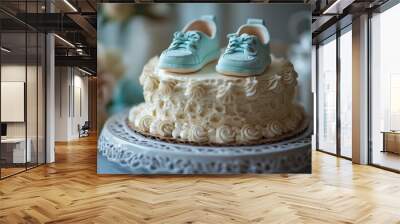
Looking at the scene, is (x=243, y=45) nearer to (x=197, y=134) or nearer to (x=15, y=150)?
(x=197, y=134)

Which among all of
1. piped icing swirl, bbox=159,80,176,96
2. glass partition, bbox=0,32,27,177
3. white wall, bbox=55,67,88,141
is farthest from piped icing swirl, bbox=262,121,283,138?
white wall, bbox=55,67,88,141

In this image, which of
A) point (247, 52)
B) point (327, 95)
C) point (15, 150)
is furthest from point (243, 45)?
point (327, 95)

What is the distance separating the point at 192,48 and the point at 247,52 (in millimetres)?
667

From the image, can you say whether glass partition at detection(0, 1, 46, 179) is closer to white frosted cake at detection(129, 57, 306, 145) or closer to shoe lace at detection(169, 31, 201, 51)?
white frosted cake at detection(129, 57, 306, 145)

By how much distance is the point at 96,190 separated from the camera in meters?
4.59

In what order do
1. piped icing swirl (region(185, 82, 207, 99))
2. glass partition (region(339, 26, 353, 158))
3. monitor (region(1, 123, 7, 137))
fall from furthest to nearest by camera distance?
glass partition (region(339, 26, 353, 158))
monitor (region(1, 123, 7, 137))
piped icing swirl (region(185, 82, 207, 99))

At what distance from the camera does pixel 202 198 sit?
13.6ft

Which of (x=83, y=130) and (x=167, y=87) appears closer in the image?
(x=167, y=87)

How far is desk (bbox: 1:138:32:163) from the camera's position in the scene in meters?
5.53

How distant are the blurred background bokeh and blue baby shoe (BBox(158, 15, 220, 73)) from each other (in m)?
0.09

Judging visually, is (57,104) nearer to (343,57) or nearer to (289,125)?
(343,57)

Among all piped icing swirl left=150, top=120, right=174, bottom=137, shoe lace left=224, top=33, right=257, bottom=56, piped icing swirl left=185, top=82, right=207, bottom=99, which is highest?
shoe lace left=224, top=33, right=257, bottom=56

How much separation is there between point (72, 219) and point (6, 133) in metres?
2.89

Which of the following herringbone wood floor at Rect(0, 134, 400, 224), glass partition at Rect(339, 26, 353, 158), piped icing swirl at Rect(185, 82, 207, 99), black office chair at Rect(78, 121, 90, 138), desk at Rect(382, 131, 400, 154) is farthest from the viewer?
black office chair at Rect(78, 121, 90, 138)
